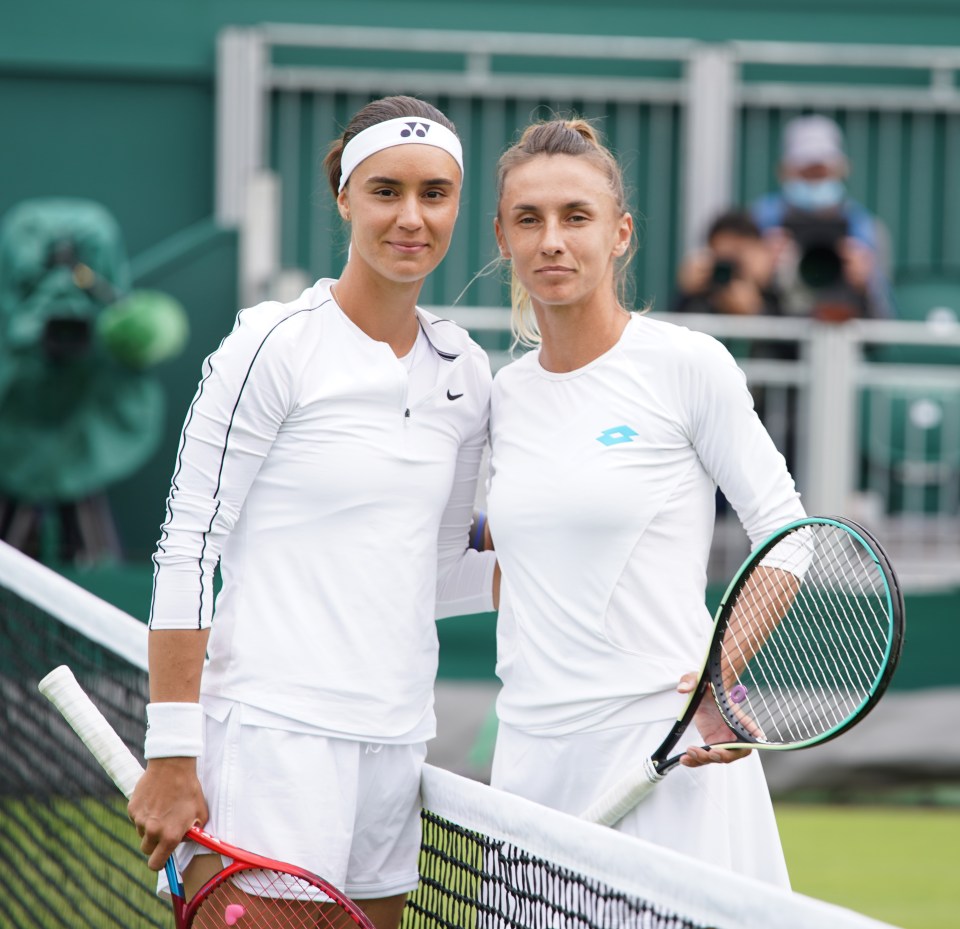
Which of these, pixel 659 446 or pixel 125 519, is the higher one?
pixel 659 446

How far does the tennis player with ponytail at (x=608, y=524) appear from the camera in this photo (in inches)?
98.6

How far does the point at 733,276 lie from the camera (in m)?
7.04

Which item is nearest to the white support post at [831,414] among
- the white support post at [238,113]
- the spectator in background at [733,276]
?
the spectator in background at [733,276]

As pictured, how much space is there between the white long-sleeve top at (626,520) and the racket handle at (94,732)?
61cm

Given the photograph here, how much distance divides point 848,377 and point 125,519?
3896 mm

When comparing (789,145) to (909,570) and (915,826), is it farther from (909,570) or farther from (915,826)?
(915,826)

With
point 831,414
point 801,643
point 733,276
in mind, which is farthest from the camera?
point 733,276

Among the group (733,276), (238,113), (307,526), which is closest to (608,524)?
(307,526)

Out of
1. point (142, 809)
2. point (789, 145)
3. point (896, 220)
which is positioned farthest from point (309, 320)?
point (896, 220)

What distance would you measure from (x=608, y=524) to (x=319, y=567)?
1.45 ft

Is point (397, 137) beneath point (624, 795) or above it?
above

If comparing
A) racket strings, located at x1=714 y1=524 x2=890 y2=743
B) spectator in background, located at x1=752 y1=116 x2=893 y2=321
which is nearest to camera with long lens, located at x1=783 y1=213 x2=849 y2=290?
spectator in background, located at x1=752 y1=116 x2=893 y2=321

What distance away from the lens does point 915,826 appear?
20.8ft

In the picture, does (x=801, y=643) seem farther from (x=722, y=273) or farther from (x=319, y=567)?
(x=722, y=273)
